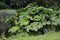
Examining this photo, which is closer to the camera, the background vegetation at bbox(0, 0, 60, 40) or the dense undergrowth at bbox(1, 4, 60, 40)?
the background vegetation at bbox(0, 0, 60, 40)

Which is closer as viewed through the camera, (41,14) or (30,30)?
(30,30)

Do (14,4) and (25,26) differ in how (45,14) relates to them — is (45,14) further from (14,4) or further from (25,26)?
→ (14,4)

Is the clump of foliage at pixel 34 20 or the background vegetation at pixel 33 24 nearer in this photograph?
the background vegetation at pixel 33 24

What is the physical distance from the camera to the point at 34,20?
8328 mm

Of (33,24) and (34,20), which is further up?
(34,20)

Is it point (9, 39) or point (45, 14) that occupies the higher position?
point (45, 14)

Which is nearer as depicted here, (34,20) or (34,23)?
(34,23)

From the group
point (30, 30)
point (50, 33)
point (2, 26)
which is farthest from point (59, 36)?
point (2, 26)

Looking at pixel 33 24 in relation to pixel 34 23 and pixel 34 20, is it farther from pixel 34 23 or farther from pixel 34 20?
pixel 34 20

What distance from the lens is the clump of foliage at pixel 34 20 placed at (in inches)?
319

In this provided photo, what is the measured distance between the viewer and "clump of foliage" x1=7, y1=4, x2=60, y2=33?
810cm

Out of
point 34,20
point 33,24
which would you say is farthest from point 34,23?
point 34,20

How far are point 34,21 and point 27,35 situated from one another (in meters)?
0.77

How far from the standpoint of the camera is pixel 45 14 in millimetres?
8570
